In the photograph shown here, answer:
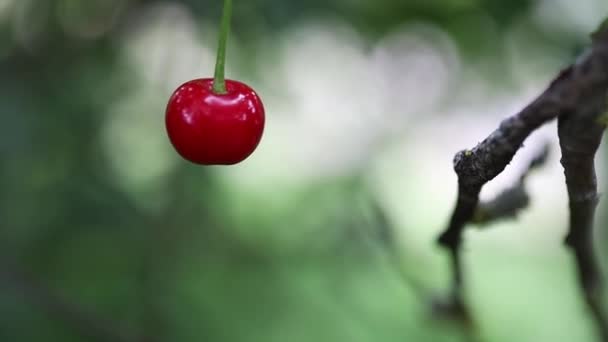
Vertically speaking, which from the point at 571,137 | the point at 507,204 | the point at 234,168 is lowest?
the point at 571,137

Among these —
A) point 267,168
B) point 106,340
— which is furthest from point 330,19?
point 267,168

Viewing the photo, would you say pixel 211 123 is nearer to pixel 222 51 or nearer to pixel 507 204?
pixel 222 51

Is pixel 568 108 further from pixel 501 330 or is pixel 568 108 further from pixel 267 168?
pixel 267 168

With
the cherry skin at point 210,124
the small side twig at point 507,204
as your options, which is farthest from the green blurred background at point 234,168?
the cherry skin at point 210,124

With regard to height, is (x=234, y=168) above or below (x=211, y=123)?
above

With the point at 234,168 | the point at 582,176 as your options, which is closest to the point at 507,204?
the point at 582,176
